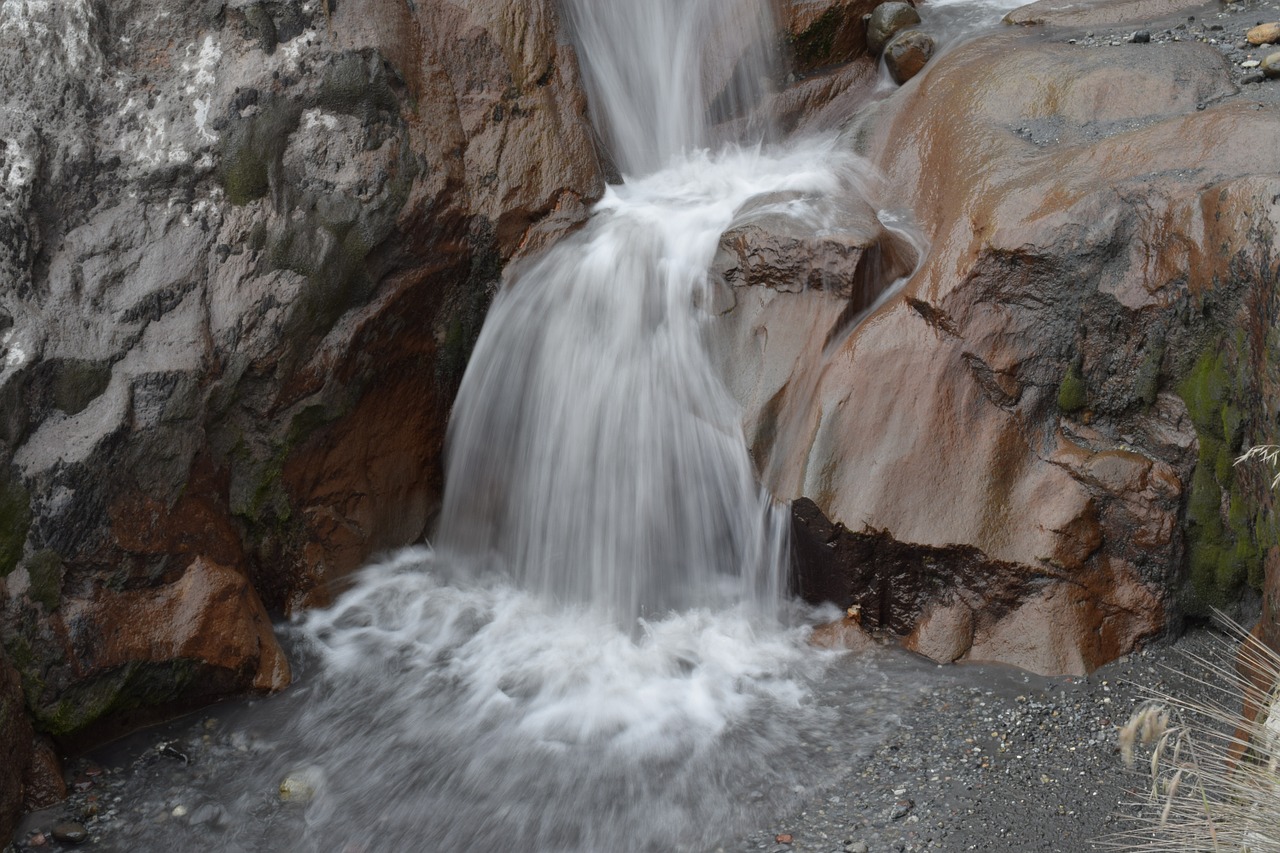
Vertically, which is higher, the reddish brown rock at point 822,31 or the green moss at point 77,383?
the reddish brown rock at point 822,31

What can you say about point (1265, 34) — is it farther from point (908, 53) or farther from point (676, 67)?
point (676, 67)

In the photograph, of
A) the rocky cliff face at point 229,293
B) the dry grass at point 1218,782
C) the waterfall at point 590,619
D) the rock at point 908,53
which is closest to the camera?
the dry grass at point 1218,782

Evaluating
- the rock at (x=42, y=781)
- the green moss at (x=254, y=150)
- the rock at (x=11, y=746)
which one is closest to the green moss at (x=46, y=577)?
the rock at (x=11, y=746)

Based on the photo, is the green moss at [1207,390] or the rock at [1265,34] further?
the rock at [1265,34]

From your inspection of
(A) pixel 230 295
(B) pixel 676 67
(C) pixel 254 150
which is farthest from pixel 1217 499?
(C) pixel 254 150

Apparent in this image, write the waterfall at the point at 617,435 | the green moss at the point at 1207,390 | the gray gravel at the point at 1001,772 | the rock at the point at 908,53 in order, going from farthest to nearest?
the rock at the point at 908,53 → the waterfall at the point at 617,435 → the green moss at the point at 1207,390 → the gray gravel at the point at 1001,772

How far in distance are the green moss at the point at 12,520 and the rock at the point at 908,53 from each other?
548 cm

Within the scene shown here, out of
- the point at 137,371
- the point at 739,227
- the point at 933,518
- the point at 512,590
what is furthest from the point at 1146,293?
the point at 137,371

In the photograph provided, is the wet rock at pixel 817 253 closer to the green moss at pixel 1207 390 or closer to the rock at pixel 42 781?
the green moss at pixel 1207 390

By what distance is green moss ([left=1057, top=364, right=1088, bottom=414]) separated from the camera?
15.5 ft

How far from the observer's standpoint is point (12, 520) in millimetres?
4422

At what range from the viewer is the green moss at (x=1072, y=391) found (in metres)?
4.71

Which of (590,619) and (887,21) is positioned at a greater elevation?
(887,21)

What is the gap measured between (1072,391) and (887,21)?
3.51 metres
